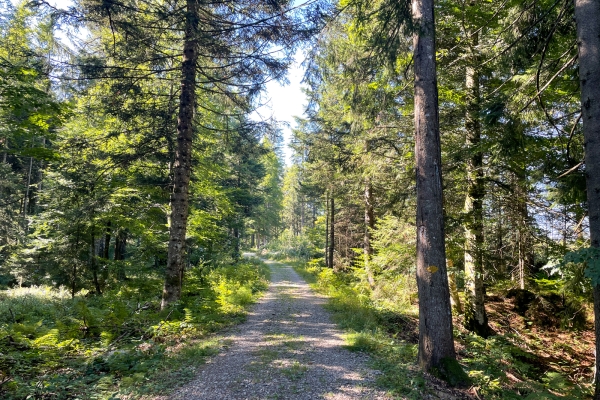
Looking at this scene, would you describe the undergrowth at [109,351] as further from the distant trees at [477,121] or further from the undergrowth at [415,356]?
the distant trees at [477,121]

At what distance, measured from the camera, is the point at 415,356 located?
18.2ft

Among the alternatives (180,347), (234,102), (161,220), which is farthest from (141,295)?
(234,102)

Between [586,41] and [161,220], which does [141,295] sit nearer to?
[161,220]

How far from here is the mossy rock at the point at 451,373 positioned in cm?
436

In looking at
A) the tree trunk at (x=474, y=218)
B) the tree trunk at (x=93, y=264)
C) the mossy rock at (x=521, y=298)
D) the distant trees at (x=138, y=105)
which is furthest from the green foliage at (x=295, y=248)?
the tree trunk at (x=474, y=218)

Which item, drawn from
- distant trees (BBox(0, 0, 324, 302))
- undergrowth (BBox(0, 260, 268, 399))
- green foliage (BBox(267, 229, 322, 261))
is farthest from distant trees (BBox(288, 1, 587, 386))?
green foliage (BBox(267, 229, 322, 261))

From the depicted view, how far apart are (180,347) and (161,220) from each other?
8.77m

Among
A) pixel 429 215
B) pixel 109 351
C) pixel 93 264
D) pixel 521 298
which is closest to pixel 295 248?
pixel 93 264

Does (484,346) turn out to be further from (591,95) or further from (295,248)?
(295,248)

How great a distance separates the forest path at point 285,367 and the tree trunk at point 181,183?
6.85 ft

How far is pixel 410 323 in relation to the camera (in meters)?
8.50

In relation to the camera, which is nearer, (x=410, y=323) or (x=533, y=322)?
(x=410, y=323)

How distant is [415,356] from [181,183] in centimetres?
673

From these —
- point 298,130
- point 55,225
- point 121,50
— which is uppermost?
point 298,130
